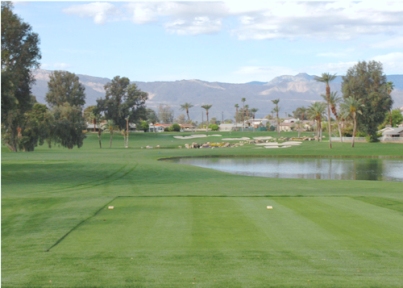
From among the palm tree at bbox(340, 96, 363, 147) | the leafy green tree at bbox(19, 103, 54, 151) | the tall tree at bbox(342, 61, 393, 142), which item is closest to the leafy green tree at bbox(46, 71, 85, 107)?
the leafy green tree at bbox(19, 103, 54, 151)

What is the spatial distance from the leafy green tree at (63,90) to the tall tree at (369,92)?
58.8 m

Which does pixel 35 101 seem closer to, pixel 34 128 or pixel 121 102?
pixel 34 128

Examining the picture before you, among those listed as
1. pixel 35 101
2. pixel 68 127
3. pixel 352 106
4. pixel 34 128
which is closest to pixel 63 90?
pixel 68 127

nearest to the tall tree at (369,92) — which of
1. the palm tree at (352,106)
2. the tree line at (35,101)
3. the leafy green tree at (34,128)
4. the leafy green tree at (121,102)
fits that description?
the palm tree at (352,106)

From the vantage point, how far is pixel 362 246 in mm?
10398

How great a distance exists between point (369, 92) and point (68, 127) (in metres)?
49.6

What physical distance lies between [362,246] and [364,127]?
3284 inches

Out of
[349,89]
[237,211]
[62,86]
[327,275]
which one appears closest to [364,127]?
[349,89]

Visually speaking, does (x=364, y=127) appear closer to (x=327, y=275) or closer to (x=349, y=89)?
(x=349, y=89)

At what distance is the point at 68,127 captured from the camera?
266 ft

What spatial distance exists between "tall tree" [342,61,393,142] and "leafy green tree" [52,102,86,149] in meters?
43.9

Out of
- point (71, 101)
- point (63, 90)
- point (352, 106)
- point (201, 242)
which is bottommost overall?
point (201, 242)

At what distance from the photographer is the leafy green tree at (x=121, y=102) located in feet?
414

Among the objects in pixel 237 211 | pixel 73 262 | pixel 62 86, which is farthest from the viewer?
pixel 62 86
